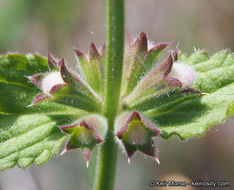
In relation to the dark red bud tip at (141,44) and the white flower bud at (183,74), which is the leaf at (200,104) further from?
the dark red bud tip at (141,44)

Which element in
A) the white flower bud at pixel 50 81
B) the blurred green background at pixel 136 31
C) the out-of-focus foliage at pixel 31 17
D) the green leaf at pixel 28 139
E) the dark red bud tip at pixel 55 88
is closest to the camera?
the dark red bud tip at pixel 55 88

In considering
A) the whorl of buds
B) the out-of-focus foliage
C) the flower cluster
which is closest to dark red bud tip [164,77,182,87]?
the flower cluster

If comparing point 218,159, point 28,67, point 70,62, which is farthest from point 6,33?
point 218,159

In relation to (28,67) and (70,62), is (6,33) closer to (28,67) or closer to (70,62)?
(70,62)

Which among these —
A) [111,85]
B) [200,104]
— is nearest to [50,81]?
[111,85]

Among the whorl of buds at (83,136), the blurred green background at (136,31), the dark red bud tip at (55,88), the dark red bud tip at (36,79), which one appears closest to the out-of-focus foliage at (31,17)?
the blurred green background at (136,31)

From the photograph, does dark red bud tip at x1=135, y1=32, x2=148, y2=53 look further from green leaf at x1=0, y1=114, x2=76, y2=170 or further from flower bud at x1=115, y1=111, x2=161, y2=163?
green leaf at x1=0, y1=114, x2=76, y2=170
